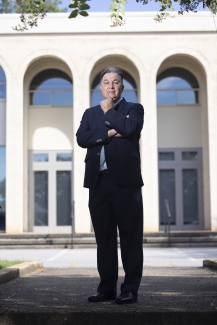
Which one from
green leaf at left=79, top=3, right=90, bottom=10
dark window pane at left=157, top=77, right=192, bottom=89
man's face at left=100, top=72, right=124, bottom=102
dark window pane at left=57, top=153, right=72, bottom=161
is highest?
dark window pane at left=157, top=77, right=192, bottom=89

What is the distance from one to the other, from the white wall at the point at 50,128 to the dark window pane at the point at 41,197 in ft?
3.86

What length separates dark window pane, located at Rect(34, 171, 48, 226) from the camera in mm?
26766

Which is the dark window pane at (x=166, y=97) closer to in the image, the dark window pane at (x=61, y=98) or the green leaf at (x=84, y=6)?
the dark window pane at (x=61, y=98)

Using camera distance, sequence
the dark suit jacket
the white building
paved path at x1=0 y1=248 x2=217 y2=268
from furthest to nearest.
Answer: the white building < paved path at x1=0 y1=248 x2=217 y2=268 < the dark suit jacket

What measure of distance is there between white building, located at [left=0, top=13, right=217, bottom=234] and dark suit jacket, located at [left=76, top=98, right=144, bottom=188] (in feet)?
65.8

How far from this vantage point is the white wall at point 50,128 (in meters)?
27.0

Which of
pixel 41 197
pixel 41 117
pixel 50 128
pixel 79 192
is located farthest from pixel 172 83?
pixel 41 197

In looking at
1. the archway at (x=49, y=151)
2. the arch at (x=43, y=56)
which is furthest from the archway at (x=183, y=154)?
the arch at (x=43, y=56)

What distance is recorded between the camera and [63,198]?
2677 cm

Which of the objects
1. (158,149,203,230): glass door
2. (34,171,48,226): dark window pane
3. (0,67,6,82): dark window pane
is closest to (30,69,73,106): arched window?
(0,67,6,82): dark window pane

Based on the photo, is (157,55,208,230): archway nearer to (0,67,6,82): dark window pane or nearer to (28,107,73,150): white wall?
(28,107,73,150): white wall

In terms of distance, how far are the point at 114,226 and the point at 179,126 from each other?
22.2 metres
